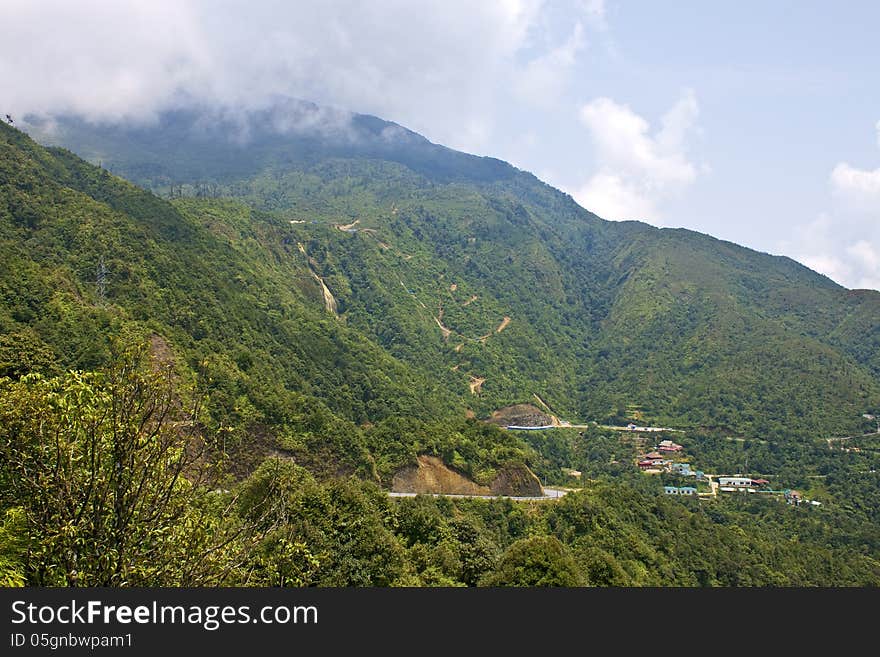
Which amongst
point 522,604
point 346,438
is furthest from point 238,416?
point 522,604

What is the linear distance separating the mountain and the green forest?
0.61m

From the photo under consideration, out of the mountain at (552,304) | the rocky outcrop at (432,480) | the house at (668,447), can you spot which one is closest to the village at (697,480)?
the house at (668,447)

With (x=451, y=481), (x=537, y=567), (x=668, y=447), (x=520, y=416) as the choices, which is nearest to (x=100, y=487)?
(x=537, y=567)

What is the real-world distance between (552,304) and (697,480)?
227 ft

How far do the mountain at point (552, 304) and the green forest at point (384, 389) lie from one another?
607mm

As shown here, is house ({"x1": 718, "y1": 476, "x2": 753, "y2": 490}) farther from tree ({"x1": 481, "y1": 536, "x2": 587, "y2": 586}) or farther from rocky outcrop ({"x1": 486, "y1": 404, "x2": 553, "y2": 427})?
tree ({"x1": 481, "y1": 536, "x2": 587, "y2": 586})

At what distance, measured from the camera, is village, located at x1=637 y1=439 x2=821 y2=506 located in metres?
74.9

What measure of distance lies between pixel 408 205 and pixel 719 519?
111459mm

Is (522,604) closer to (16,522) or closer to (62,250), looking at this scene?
(16,522)

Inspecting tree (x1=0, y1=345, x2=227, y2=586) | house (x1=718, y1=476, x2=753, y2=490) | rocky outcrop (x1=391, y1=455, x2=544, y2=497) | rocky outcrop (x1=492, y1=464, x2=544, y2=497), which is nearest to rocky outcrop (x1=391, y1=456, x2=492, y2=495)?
rocky outcrop (x1=391, y1=455, x2=544, y2=497)

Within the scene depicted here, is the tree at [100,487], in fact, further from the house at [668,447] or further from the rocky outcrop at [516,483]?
the house at [668,447]

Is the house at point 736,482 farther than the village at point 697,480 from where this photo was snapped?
Yes

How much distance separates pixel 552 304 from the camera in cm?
14412

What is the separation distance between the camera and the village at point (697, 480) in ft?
246
